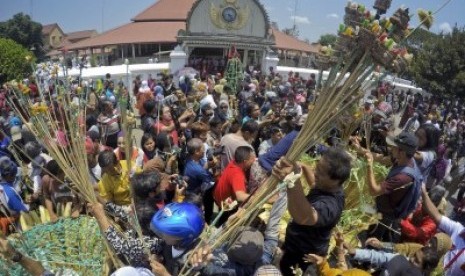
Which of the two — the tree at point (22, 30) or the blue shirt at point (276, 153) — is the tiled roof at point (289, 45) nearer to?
the blue shirt at point (276, 153)

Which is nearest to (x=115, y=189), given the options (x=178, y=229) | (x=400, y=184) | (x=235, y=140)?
(x=235, y=140)

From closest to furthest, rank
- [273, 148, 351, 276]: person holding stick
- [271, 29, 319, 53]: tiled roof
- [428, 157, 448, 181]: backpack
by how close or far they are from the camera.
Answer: [273, 148, 351, 276]: person holding stick < [428, 157, 448, 181]: backpack < [271, 29, 319, 53]: tiled roof

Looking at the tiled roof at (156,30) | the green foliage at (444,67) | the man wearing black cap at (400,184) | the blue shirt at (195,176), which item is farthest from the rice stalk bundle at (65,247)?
the tiled roof at (156,30)

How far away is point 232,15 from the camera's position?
84.7 ft

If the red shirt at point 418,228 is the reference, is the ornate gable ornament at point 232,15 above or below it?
above

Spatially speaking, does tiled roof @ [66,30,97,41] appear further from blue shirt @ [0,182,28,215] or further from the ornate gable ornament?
blue shirt @ [0,182,28,215]

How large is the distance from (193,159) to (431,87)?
19.0m

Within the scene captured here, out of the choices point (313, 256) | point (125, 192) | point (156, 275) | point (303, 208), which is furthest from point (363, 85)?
point (125, 192)

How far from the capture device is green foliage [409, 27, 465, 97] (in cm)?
1906

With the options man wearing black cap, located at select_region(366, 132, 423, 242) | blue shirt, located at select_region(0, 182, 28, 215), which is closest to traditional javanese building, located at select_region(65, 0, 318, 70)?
man wearing black cap, located at select_region(366, 132, 423, 242)

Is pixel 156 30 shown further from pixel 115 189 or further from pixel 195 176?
pixel 115 189

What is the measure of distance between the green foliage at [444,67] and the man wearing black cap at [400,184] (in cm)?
1759

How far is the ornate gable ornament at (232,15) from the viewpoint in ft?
84.2

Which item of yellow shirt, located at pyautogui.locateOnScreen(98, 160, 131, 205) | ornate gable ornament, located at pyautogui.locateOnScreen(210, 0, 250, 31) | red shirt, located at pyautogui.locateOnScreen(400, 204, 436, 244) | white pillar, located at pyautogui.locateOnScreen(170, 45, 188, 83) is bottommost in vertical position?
white pillar, located at pyautogui.locateOnScreen(170, 45, 188, 83)
